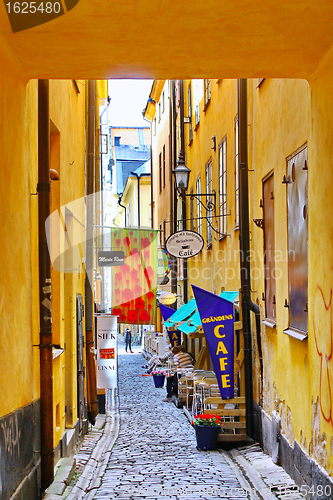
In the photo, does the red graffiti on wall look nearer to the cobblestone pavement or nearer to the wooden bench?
the cobblestone pavement

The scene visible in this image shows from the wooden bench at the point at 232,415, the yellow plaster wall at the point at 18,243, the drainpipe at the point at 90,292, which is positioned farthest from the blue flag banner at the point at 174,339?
the yellow plaster wall at the point at 18,243

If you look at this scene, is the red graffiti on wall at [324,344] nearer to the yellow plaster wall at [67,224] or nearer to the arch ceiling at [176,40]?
the arch ceiling at [176,40]

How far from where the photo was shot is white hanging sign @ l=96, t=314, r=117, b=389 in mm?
12461

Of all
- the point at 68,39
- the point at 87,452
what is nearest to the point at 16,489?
the point at 68,39

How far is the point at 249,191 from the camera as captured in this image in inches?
395

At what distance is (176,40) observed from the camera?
5.14 m

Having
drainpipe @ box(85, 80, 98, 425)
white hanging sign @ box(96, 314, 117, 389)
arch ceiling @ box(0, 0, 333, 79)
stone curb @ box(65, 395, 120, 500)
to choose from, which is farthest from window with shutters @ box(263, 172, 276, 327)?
drainpipe @ box(85, 80, 98, 425)

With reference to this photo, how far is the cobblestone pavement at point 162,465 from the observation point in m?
6.94

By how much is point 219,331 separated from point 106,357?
405 cm

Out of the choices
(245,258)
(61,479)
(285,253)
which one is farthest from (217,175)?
(61,479)

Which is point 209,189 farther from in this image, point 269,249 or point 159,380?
point 269,249

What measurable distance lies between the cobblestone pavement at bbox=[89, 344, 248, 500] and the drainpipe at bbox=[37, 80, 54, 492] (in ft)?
2.83

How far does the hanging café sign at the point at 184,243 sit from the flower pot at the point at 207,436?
4.08 metres

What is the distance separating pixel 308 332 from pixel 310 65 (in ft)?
8.63
